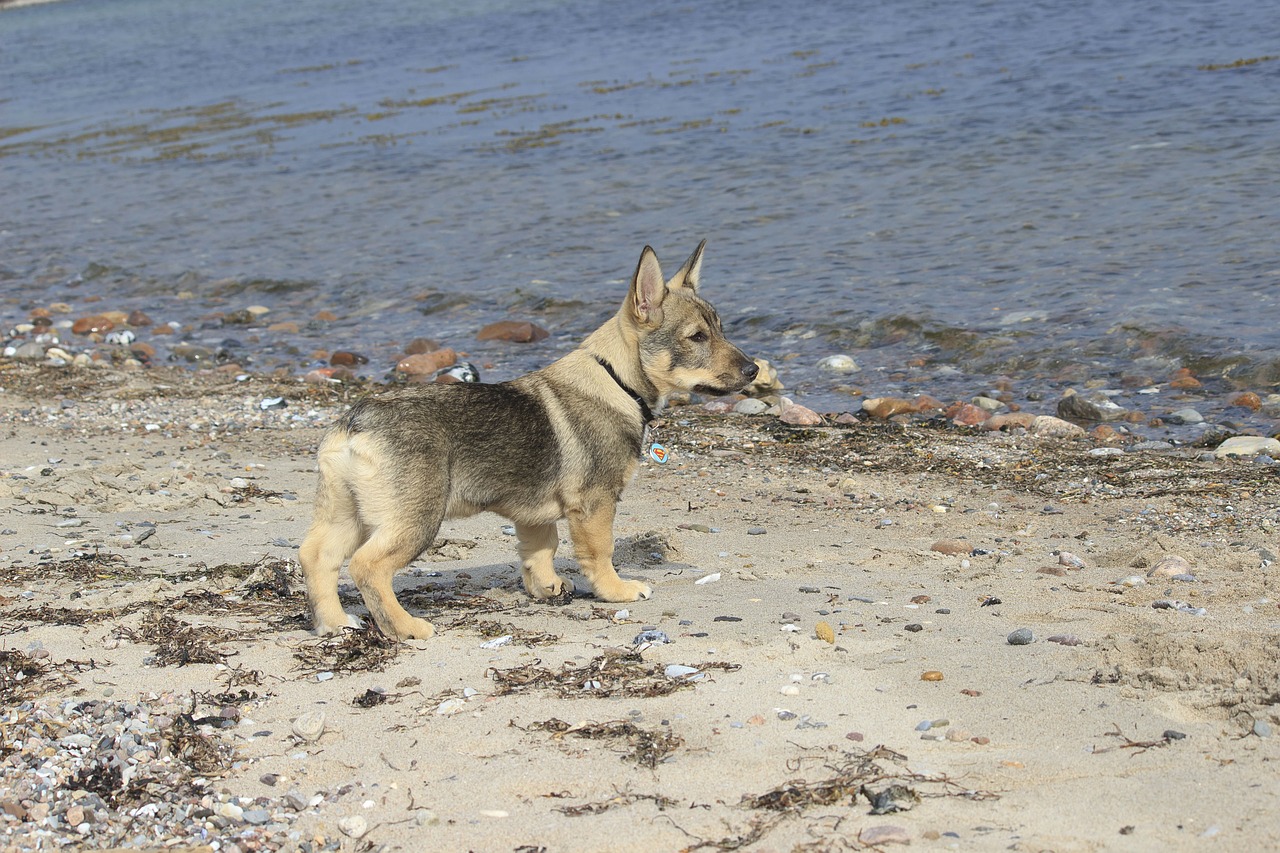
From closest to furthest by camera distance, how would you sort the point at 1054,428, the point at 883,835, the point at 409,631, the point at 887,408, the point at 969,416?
the point at 883,835 → the point at 409,631 → the point at 1054,428 → the point at 969,416 → the point at 887,408

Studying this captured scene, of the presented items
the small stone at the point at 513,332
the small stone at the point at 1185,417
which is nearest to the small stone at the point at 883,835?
the small stone at the point at 1185,417

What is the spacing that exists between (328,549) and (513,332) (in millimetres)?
7572

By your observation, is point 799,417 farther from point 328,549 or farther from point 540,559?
point 328,549

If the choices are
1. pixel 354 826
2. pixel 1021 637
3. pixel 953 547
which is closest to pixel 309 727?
pixel 354 826

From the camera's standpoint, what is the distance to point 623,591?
6.08 m

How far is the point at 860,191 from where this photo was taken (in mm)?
16703

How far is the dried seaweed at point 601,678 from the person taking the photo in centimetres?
464

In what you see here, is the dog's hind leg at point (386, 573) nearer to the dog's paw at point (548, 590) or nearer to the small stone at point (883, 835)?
the dog's paw at point (548, 590)

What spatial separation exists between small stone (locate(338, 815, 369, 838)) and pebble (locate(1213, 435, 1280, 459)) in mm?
6422

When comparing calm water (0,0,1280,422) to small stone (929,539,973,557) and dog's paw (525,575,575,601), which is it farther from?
dog's paw (525,575,575,601)

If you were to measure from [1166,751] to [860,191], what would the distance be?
44.3 feet

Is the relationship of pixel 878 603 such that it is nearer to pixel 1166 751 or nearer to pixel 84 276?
pixel 1166 751

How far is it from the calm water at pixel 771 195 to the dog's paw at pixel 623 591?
458cm

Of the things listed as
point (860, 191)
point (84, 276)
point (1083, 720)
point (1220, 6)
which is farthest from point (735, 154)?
point (1083, 720)
